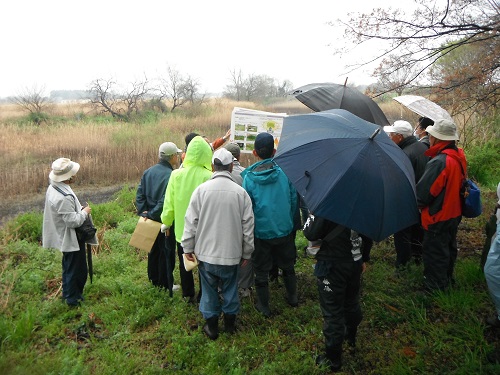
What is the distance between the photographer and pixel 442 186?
3.47 meters

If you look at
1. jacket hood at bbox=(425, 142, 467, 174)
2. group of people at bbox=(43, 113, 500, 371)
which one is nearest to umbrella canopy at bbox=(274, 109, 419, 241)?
group of people at bbox=(43, 113, 500, 371)

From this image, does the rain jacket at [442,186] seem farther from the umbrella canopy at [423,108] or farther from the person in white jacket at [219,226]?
the person in white jacket at [219,226]

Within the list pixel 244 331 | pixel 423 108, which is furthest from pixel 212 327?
pixel 423 108

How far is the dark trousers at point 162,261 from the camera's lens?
4133 mm

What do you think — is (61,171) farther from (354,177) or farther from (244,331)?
(354,177)

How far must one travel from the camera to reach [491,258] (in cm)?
290

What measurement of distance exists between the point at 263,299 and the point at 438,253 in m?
1.86

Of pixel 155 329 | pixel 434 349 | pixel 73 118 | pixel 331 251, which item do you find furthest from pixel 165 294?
pixel 73 118

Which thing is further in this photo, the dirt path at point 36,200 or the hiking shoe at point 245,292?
the dirt path at point 36,200

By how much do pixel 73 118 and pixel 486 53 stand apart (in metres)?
22.1

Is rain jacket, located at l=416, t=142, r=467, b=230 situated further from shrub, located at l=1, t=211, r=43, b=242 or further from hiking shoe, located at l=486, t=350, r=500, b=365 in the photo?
shrub, located at l=1, t=211, r=43, b=242

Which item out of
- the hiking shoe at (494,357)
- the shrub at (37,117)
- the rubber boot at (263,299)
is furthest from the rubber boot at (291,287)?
the shrub at (37,117)

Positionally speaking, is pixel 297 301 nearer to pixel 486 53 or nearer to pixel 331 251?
pixel 331 251

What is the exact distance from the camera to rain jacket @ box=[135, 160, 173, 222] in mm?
4090
